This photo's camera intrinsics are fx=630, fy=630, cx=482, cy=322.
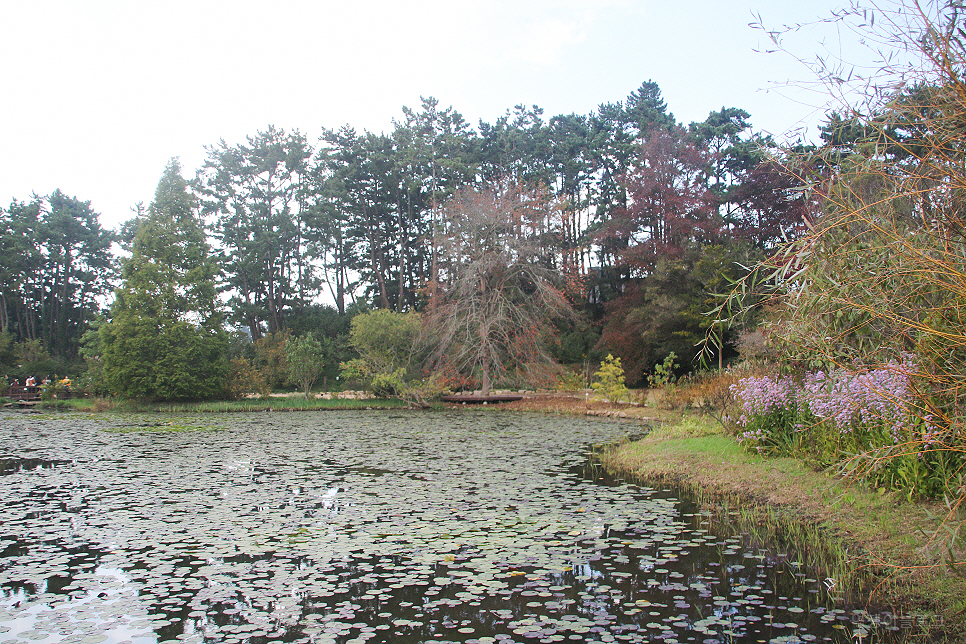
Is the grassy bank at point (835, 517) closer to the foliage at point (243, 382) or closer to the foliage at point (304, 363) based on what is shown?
the foliage at point (304, 363)

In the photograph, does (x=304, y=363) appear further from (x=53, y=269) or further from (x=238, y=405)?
(x=53, y=269)

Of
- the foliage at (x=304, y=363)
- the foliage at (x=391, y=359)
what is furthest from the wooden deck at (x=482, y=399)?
the foliage at (x=304, y=363)

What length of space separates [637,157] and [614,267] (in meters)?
5.62

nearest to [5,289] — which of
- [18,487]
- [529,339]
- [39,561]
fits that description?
[529,339]

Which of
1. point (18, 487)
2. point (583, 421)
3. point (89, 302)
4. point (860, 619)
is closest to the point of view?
point (860, 619)

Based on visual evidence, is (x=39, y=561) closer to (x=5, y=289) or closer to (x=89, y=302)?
(x=5, y=289)

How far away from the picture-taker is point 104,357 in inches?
861

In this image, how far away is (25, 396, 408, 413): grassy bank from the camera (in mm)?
20875

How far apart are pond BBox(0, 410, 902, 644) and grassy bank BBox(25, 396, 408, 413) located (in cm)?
1189

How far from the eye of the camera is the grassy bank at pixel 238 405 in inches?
822

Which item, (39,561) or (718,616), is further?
(39,561)

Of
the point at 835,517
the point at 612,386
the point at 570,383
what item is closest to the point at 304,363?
the point at 570,383

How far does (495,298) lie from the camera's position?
2148 cm

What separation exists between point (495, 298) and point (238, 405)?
9.43 metres
